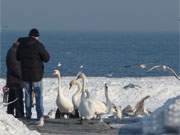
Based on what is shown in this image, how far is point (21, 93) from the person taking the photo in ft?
53.4

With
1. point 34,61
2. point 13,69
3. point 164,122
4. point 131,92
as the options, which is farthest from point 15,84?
point 131,92

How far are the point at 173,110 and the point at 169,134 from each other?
653mm

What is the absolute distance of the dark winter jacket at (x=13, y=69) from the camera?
52.6ft

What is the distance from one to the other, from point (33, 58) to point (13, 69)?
1.46 m

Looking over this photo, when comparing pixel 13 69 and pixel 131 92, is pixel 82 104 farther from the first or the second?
pixel 131 92

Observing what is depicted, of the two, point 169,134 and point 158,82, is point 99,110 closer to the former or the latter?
point 169,134

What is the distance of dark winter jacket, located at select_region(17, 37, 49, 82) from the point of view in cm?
1477

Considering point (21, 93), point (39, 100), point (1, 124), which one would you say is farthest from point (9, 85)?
point (1, 124)

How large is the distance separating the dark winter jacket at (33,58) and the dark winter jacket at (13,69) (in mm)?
984

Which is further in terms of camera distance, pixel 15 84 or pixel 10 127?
pixel 15 84

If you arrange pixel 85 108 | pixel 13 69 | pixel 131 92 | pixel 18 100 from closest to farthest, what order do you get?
pixel 85 108
pixel 18 100
pixel 13 69
pixel 131 92

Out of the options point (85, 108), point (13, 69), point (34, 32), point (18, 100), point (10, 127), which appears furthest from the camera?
point (13, 69)

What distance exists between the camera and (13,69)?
16203mm

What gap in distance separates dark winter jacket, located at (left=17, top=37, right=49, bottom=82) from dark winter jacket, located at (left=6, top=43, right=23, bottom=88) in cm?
98
